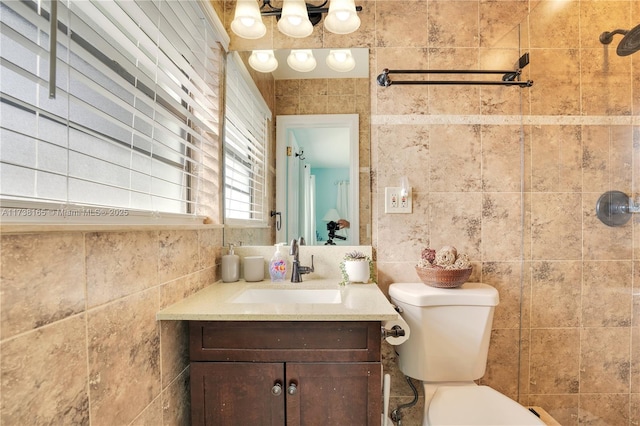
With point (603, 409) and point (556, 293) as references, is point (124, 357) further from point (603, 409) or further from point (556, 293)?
point (603, 409)

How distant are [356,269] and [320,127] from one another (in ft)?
2.42

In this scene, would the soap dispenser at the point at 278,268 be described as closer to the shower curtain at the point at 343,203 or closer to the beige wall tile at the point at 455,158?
the shower curtain at the point at 343,203

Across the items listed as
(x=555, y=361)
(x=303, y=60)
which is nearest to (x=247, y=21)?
(x=303, y=60)

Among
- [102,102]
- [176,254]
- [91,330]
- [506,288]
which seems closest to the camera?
[91,330]

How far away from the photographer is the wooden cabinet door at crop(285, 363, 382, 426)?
0.89 metres

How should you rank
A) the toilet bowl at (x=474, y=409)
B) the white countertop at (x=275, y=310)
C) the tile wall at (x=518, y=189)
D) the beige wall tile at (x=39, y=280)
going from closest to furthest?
the beige wall tile at (x=39, y=280)
the white countertop at (x=275, y=310)
the toilet bowl at (x=474, y=409)
the tile wall at (x=518, y=189)

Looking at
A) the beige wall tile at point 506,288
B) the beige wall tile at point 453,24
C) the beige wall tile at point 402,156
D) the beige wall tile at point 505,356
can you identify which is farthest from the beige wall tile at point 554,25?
the beige wall tile at point 505,356

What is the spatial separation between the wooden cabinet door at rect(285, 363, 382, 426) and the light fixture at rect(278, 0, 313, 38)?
4.44 ft

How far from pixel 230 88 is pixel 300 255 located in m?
0.94

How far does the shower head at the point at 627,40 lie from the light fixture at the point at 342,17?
3.30 feet

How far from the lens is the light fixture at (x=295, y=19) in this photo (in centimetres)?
118

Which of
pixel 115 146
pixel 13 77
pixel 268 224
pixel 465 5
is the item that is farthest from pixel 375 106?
pixel 13 77

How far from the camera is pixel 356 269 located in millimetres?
1295

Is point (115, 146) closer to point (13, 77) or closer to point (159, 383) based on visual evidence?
point (13, 77)
